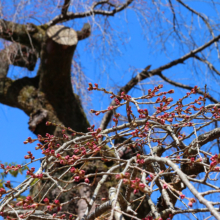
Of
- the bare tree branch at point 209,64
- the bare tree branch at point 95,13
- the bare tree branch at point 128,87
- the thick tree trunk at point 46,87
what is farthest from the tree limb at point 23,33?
the bare tree branch at point 209,64

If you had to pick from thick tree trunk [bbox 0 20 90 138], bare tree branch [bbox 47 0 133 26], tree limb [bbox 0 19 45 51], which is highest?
bare tree branch [bbox 47 0 133 26]

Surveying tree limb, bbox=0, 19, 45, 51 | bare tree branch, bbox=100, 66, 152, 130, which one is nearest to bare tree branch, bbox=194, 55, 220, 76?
bare tree branch, bbox=100, 66, 152, 130

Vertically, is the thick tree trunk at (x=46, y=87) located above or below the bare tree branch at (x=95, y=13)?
below

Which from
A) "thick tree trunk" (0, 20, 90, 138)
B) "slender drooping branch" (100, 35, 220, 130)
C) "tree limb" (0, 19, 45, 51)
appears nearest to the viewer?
"thick tree trunk" (0, 20, 90, 138)

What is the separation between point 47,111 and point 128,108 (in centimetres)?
186

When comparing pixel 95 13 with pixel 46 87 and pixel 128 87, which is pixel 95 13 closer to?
pixel 128 87

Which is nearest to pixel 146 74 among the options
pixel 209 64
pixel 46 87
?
pixel 209 64

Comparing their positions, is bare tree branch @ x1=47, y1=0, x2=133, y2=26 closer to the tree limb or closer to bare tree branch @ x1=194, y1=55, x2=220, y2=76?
the tree limb

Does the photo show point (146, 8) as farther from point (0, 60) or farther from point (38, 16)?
point (0, 60)

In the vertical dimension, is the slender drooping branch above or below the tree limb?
below

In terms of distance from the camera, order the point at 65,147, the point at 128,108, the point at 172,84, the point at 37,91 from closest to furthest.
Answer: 1. the point at 128,108
2. the point at 65,147
3. the point at 37,91
4. the point at 172,84

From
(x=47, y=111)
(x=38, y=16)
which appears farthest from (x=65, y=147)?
(x=38, y=16)

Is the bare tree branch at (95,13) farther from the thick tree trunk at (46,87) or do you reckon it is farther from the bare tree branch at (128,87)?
the bare tree branch at (128,87)

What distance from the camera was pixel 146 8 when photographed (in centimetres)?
367
